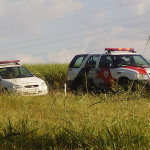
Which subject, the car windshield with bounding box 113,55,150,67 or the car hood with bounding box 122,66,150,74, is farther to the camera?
the car windshield with bounding box 113,55,150,67

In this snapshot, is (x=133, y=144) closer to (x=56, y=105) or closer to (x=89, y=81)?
(x=56, y=105)

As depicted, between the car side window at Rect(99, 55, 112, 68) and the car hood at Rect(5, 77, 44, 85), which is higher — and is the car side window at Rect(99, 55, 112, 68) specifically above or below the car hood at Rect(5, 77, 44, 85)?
above

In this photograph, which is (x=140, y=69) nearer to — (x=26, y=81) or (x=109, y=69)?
(x=109, y=69)

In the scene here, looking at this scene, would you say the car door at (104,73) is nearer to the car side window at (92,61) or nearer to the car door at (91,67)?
the car door at (91,67)

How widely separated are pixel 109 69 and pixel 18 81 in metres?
3.26

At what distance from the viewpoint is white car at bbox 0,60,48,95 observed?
14.3 metres

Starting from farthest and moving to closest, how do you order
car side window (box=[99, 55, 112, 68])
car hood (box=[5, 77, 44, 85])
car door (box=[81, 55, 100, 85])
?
car door (box=[81, 55, 100, 85]) < car side window (box=[99, 55, 112, 68]) < car hood (box=[5, 77, 44, 85])

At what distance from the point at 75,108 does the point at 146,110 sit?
2.60 metres

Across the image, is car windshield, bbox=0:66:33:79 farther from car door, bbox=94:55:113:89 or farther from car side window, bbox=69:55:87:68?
car door, bbox=94:55:113:89

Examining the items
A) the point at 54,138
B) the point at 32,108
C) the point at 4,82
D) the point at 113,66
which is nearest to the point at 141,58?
the point at 113,66

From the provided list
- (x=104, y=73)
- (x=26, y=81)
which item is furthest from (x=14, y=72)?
(x=104, y=73)

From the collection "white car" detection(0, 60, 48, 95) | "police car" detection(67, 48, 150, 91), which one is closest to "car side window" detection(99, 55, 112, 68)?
"police car" detection(67, 48, 150, 91)

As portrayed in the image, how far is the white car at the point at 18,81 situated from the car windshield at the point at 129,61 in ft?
9.06

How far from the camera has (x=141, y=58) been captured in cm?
1553
